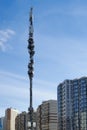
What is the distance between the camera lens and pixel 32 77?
58.8m

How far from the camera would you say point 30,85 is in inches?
2306

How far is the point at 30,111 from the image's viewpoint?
190 feet

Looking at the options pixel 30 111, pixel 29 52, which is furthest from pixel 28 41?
pixel 30 111

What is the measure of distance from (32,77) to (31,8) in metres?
9.82

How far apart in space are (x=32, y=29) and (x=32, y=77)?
21.6 feet

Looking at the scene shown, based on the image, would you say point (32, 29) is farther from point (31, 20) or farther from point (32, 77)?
point (32, 77)

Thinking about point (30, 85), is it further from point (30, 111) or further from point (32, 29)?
point (32, 29)

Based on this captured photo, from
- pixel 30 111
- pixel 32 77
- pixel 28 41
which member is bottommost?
pixel 30 111

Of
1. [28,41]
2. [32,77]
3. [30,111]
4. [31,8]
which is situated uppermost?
[31,8]

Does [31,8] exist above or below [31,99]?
above

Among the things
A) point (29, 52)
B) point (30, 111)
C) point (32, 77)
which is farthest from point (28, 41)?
point (30, 111)

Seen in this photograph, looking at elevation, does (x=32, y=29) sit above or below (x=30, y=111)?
above

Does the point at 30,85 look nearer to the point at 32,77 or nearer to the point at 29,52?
the point at 32,77

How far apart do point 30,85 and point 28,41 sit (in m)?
6.15
